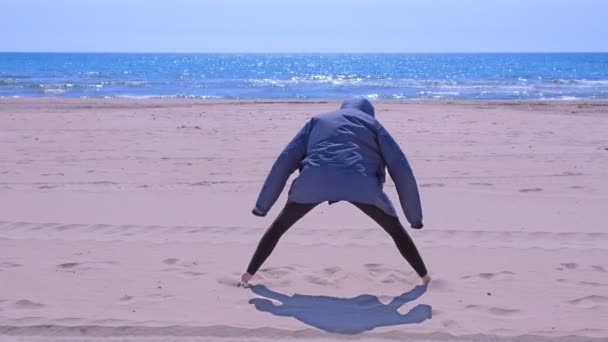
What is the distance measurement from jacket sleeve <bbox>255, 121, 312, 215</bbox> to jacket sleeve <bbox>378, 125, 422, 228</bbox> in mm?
527

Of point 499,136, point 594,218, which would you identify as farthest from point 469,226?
point 499,136

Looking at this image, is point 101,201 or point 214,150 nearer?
point 101,201

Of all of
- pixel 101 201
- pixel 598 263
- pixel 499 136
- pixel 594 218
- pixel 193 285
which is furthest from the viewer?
pixel 499 136

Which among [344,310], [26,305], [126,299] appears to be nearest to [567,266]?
[344,310]

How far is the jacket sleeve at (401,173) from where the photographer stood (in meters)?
5.26

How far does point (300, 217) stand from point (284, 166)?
1.21 feet

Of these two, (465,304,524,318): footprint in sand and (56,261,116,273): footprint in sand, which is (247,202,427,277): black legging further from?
(56,261,116,273): footprint in sand

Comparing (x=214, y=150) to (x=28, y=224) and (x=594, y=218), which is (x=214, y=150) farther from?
(x=594, y=218)

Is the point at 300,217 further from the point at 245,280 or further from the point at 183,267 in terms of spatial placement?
the point at 183,267

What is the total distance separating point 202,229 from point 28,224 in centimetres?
168

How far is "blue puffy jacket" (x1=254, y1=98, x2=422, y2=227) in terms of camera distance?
5.12 m

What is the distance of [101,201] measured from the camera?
340 inches

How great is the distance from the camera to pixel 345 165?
5133 millimetres

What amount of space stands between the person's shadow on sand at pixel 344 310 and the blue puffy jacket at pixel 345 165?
583mm
